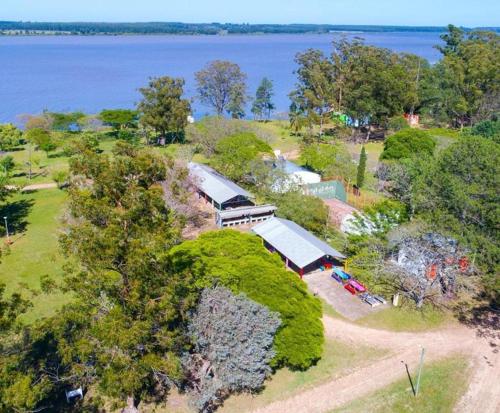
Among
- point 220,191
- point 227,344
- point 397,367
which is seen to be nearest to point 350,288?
point 397,367

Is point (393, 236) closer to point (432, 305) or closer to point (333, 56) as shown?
point (432, 305)

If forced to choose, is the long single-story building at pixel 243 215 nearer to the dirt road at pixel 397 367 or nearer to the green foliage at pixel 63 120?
the dirt road at pixel 397 367

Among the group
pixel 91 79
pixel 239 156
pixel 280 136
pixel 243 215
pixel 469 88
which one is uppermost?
pixel 469 88

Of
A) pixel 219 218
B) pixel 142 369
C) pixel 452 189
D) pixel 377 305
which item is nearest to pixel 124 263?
pixel 142 369

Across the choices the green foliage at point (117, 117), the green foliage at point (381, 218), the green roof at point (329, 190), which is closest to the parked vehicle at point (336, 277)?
the green foliage at point (381, 218)

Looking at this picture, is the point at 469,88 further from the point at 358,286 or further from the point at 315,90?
the point at 358,286
